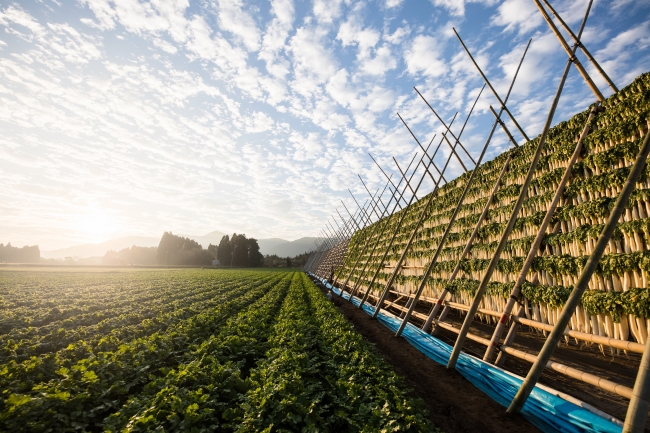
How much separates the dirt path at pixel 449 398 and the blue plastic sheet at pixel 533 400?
0.21 m

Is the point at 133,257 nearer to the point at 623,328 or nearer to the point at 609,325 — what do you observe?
the point at 609,325

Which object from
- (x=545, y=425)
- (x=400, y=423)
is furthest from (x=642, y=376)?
(x=400, y=423)

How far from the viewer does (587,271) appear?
17.4 ft

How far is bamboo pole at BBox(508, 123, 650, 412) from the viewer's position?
4974mm

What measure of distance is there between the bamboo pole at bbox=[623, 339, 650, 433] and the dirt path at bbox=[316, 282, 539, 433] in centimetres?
234

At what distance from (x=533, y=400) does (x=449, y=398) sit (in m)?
1.90

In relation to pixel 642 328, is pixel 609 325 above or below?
below

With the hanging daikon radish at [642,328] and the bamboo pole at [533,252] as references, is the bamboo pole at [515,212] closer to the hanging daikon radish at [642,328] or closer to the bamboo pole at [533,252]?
the bamboo pole at [533,252]

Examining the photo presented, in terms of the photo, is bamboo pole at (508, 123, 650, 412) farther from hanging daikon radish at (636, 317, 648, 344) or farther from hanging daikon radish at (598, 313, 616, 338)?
hanging daikon radish at (598, 313, 616, 338)

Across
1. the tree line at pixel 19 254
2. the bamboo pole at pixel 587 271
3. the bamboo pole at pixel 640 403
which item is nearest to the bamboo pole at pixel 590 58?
the bamboo pole at pixel 587 271

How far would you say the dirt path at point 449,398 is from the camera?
20.9 ft

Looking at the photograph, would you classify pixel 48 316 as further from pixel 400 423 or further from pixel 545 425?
pixel 545 425

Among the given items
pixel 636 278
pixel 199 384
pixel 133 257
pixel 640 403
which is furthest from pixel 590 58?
pixel 133 257

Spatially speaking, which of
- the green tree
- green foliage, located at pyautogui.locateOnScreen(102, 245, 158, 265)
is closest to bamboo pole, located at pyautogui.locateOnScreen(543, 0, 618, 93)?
the green tree
